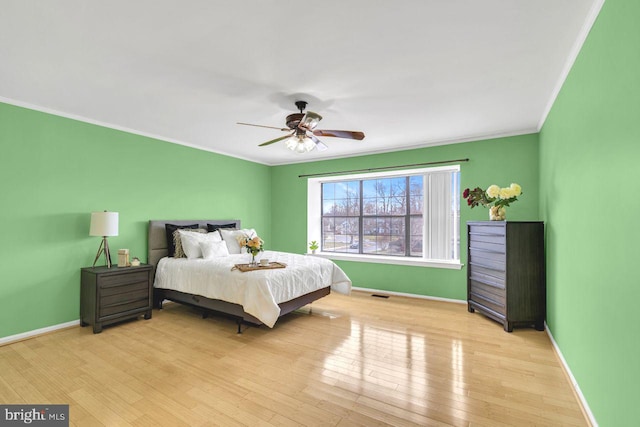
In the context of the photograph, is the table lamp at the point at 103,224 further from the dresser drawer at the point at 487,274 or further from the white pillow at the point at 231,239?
the dresser drawer at the point at 487,274

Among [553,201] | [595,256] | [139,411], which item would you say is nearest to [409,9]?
[595,256]

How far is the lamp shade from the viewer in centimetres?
354

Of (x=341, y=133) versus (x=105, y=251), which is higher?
(x=341, y=133)

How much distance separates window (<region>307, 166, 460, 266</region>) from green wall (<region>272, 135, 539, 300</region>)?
0.62 feet

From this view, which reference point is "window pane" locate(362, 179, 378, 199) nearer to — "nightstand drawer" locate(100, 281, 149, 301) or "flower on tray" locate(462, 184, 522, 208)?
"flower on tray" locate(462, 184, 522, 208)

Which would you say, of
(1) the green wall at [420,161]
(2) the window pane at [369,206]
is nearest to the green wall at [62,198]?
(1) the green wall at [420,161]

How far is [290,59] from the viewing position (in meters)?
2.32

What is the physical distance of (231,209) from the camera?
570 cm

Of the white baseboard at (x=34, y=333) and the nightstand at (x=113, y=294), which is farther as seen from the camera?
the nightstand at (x=113, y=294)

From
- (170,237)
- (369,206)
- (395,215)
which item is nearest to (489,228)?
(395,215)

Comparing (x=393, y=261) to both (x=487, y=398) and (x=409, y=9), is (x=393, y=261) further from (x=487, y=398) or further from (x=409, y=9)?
(x=409, y=9)

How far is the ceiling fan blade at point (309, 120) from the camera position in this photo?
3008 mm

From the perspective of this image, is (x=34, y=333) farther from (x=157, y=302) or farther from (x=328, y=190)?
(x=328, y=190)

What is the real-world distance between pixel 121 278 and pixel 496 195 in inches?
185
